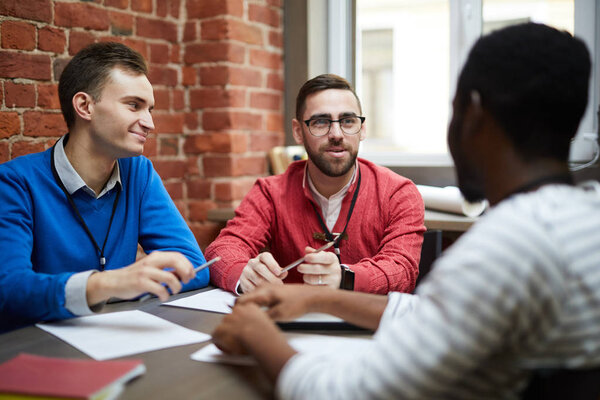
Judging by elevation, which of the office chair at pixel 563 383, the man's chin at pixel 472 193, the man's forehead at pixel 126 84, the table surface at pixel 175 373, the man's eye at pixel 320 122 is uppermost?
the man's forehead at pixel 126 84

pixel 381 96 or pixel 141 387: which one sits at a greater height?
pixel 381 96

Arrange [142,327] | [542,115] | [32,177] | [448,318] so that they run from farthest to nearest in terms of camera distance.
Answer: [32,177] < [142,327] < [542,115] < [448,318]

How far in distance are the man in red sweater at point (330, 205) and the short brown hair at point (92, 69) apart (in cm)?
60

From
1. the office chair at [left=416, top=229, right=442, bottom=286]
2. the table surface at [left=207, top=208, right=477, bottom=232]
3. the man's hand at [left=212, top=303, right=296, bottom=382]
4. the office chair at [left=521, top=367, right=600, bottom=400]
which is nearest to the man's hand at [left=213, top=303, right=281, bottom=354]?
the man's hand at [left=212, top=303, right=296, bottom=382]

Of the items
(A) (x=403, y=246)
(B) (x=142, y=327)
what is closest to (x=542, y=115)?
(B) (x=142, y=327)

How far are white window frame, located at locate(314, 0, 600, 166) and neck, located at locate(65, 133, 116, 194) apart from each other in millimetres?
1622

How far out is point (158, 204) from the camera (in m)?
1.67

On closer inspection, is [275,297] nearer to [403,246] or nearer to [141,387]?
[141,387]

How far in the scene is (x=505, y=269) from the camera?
0.59 meters

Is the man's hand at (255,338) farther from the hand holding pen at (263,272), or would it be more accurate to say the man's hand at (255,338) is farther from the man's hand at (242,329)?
the hand holding pen at (263,272)

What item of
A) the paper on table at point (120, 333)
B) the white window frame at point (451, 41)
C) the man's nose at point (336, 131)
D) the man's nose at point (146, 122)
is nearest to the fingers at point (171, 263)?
the paper on table at point (120, 333)

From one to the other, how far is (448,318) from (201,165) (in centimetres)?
223

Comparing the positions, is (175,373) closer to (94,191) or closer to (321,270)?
(321,270)

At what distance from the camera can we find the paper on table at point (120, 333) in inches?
37.9
